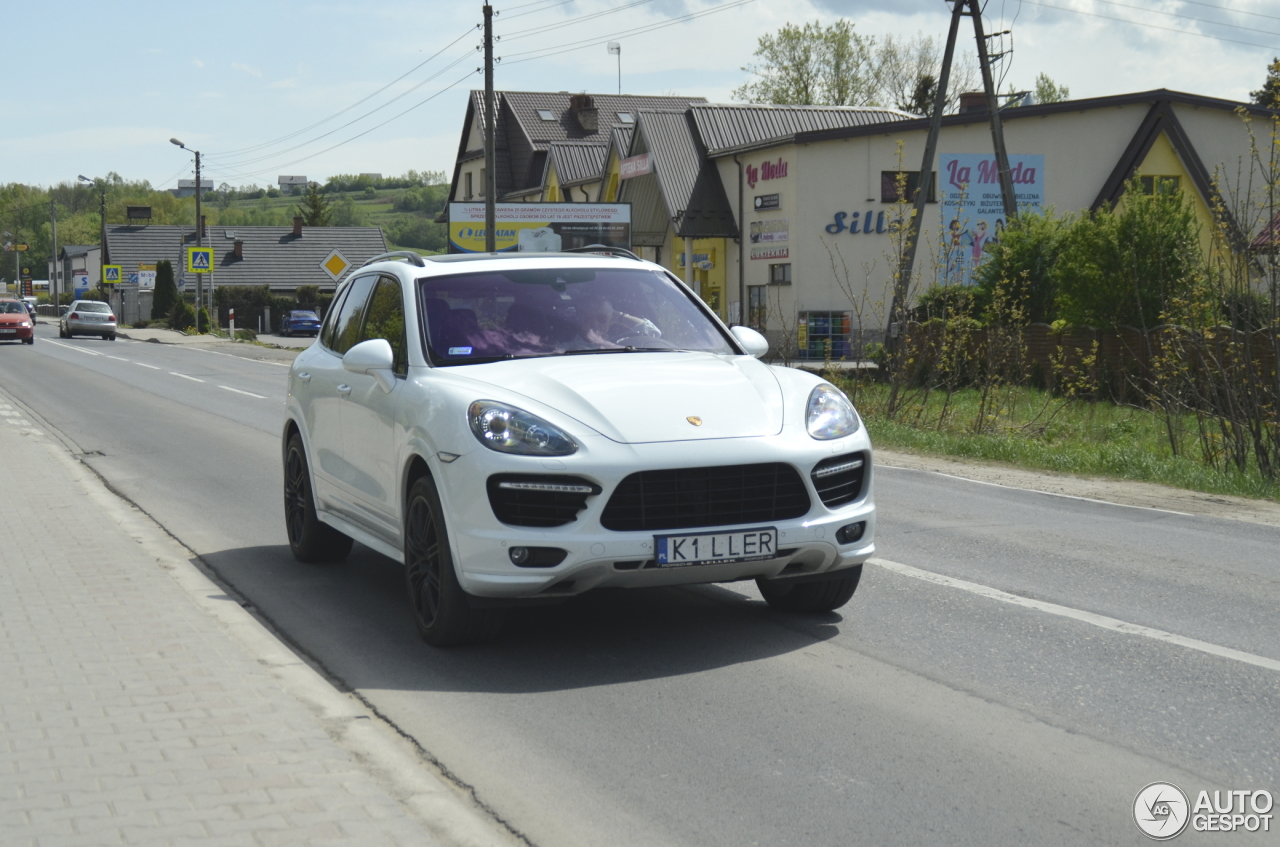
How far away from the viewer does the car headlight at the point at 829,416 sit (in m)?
6.00

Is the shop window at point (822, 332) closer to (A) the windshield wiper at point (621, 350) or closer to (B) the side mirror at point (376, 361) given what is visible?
(A) the windshield wiper at point (621, 350)

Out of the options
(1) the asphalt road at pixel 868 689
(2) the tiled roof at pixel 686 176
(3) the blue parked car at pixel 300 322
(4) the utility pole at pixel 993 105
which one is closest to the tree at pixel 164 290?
(3) the blue parked car at pixel 300 322

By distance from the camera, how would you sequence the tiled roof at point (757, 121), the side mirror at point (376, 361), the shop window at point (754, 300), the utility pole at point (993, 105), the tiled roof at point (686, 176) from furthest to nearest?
the tiled roof at point (757, 121), the tiled roof at point (686, 176), the shop window at point (754, 300), the utility pole at point (993, 105), the side mirror at point (376, 361)

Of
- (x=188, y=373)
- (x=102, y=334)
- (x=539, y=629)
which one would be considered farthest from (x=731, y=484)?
(x=102, y=334)

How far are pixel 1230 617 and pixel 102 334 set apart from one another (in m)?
58.0

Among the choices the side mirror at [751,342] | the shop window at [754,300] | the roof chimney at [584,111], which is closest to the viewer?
the side mirror at [751,342]

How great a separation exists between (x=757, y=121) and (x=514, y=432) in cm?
4646

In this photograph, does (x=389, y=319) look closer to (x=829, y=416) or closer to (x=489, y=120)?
(x=829, y=416)

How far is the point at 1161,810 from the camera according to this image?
4.11m

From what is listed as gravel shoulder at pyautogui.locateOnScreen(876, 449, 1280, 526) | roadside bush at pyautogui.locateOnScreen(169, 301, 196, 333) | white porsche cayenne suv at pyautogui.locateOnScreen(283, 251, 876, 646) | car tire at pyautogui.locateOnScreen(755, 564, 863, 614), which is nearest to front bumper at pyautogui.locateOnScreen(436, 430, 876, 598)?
white porsche cayenne suv at pyautogui.locateOnScreen(283, 251, 876, 646)

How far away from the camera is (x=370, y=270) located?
7.88 meters

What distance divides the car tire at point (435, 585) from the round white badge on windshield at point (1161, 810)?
2802mm

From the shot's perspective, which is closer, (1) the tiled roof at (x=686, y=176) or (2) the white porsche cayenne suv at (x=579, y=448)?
(2) the white porsche cayenne suv at (x=579, y=448)

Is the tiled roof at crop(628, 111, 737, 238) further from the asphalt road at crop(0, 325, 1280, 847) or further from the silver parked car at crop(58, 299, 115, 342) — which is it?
the asphalt road at crop(0, 325, 1280, 847)
